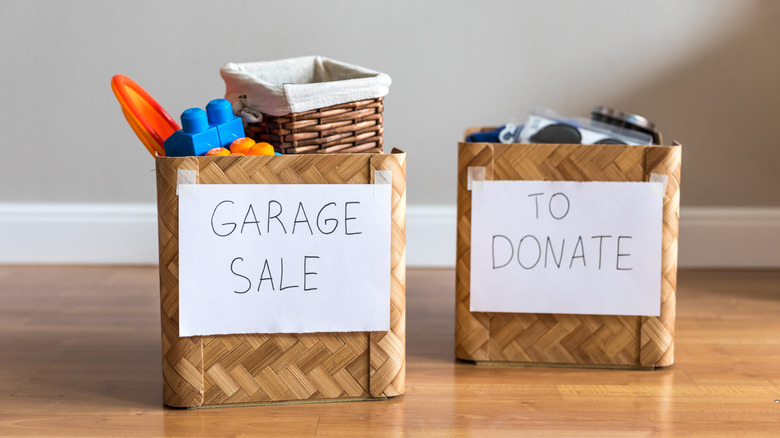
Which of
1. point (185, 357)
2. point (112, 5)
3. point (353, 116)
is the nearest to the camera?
point (185, 357)

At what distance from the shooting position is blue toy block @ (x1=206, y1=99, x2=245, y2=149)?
3.05 ft

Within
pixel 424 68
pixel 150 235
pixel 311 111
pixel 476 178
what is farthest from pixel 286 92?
pixel 150 235

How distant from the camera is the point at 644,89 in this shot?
155 cm

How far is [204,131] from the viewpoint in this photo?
0.90 metres

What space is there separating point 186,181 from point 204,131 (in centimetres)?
7

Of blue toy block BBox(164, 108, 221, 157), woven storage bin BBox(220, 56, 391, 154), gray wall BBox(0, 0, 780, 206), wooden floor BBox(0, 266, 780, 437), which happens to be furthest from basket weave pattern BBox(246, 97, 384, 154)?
gray wall BBox(0, 0, 780, 206)

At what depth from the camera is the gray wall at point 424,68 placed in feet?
5.00

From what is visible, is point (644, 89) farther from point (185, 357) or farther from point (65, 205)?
point (65, 205)

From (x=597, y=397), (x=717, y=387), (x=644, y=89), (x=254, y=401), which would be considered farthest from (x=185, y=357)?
(x=644, y=89)

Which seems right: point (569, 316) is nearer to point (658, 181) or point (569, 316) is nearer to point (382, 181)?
point (658, 181)

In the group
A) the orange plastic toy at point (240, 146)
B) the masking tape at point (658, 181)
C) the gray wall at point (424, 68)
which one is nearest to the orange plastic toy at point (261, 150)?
the orange plastic toy at point (240, 146)

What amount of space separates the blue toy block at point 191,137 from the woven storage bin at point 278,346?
0.08ft

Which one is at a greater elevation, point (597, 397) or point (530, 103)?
point (530, 103)

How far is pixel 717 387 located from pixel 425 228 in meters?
0.72
